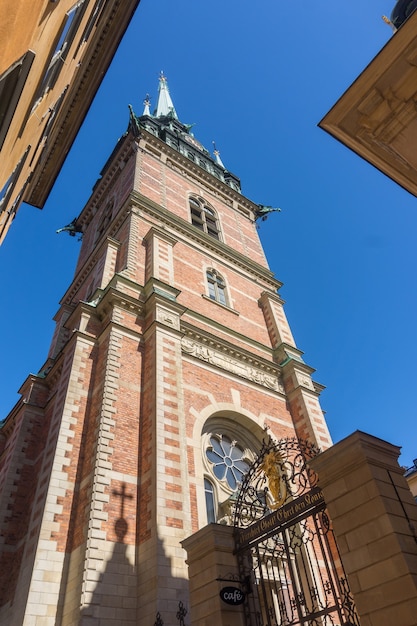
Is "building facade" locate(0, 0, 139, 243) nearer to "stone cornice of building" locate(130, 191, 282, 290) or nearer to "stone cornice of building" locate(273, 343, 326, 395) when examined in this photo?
"stone cornice of building" locate(130, 191, 282, 290)

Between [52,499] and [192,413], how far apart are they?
5.14 m

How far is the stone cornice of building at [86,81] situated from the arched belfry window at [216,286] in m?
9.48

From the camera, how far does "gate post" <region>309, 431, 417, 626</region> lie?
5363 millimetres

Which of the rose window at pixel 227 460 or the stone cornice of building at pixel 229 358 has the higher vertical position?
the stone cornice of building at pixel 229 358

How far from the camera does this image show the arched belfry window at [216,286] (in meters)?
21.7

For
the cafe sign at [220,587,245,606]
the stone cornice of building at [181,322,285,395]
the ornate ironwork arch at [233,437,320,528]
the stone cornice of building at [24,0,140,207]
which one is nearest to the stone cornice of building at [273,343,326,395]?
the stone cornice of building at [181,322,285,395]

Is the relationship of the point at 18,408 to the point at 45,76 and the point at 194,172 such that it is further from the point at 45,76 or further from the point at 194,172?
the point at 194,172

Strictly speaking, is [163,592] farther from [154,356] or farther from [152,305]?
[152,305]

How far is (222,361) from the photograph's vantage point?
17703mm

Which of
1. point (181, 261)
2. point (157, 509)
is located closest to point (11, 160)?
point (157, 509)

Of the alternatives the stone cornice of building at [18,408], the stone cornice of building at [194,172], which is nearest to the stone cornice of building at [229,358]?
the stone cornice of building at [18,408]

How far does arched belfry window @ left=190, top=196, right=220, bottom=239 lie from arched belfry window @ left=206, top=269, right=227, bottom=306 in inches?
157

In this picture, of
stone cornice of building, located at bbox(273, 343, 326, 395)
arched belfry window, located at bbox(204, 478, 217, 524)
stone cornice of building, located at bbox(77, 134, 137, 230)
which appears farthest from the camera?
stone cornice of building, located at bbox(77, 134, 137, 230)

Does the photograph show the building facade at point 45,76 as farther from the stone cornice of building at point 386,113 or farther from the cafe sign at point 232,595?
the cafe sign at point 232,595
